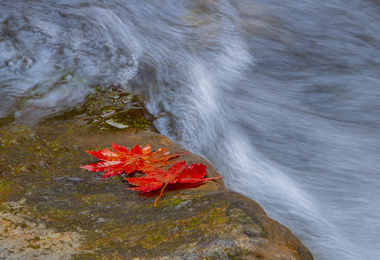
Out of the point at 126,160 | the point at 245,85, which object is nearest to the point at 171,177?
the point at 126,160

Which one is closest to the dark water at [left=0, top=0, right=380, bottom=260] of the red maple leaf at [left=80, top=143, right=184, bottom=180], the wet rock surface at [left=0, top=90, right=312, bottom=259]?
the red maple leaf at [left=80, top=143, right=184, bottom=180]

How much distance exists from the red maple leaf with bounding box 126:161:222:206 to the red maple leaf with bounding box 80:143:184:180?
87 mm

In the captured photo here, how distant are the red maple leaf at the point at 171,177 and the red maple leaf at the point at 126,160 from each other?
0.09 metres

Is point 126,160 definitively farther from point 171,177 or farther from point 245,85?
point 245,85

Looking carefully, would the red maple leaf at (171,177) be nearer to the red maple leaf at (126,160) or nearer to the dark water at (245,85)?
the red maple leaf at (126,160)

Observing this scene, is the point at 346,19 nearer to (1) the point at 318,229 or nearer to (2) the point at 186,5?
(2) the point at 186,5

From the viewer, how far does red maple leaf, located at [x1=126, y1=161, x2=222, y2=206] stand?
1915mm

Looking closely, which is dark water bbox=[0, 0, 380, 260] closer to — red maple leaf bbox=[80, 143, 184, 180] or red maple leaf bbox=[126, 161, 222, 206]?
red maple leaf bbox=[80, 143, 184, 180]

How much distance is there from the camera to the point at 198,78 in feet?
13.0

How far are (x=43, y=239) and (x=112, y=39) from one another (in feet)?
9.50

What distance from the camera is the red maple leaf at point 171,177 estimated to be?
6.28ft

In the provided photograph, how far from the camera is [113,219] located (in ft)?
5.30

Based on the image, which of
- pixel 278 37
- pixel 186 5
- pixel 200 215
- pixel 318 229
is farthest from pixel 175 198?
pixel 278 37

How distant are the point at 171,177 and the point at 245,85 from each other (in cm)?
302
